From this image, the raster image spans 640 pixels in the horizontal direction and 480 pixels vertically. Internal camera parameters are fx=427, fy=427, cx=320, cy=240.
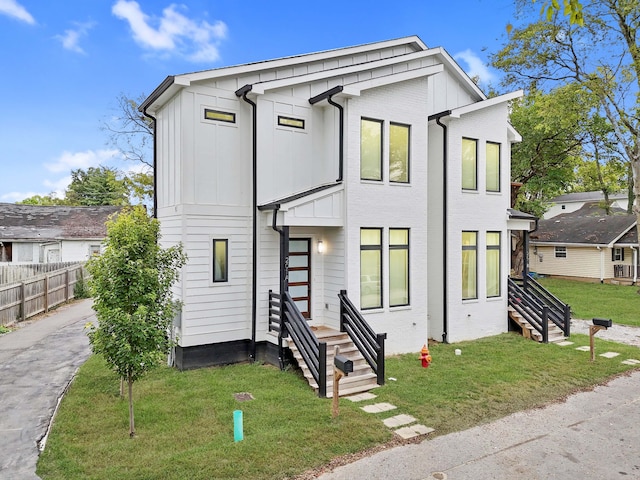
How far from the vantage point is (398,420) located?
21.4 feet

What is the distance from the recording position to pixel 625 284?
81.6ft

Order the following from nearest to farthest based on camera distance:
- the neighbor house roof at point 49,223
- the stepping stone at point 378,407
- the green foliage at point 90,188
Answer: the stepping stone at point 378,407 → the neighbor house roof at point 49,223 → the green foliage at point 90,188

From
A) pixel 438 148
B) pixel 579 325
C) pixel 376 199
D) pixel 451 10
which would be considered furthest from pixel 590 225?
pixel 376 199

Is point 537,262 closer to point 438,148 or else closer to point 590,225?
point 590,225

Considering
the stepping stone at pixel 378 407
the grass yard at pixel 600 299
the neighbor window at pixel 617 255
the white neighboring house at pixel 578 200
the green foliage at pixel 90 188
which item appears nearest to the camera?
the stepping stone at pixel 378 407

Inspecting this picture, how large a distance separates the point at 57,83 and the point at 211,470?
31093mm

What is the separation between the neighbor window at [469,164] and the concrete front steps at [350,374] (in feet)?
18.8

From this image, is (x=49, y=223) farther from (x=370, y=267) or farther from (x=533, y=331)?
(x=533, y=331)

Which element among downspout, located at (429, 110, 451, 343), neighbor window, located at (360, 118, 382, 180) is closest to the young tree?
neighbor window, located at (360, 118, 382, 180)

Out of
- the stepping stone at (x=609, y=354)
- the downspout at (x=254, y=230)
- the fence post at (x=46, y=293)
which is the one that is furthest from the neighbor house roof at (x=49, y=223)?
the stepping stone at (x=609, y=354)

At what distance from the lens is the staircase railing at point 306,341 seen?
7340mm

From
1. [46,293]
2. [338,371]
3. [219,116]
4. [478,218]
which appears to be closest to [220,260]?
[219,116]

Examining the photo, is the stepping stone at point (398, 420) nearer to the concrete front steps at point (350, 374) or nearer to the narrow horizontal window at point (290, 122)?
the concrete front steps at point (350, 374)

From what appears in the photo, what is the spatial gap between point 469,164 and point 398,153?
2.84 metres
